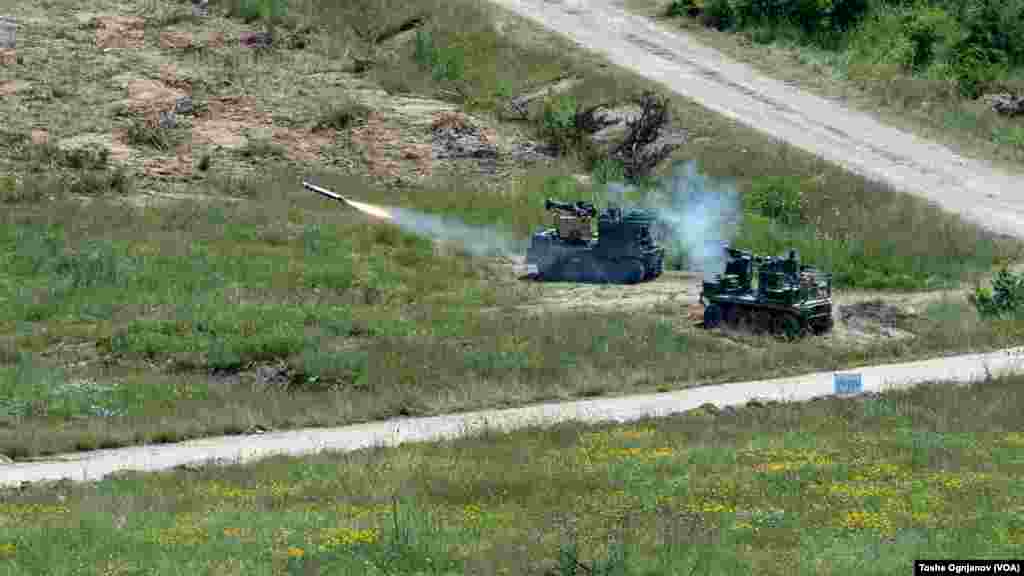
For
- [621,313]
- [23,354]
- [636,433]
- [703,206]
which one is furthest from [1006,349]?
[23,354]

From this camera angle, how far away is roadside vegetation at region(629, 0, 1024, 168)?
54031mm

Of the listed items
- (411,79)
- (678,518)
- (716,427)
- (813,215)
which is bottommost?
(411,79)

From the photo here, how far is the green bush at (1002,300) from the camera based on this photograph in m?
36.3

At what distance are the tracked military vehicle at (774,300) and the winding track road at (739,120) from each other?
13.3ft

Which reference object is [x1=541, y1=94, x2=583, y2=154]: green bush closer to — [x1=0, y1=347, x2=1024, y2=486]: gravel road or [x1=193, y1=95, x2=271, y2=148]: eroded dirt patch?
[x1=193, y1=95, x2=271, y2=148]: eroded dirt patch

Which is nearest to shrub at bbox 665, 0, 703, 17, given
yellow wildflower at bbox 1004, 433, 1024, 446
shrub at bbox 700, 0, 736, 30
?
shrub at bbox 700, 0, 736, 30

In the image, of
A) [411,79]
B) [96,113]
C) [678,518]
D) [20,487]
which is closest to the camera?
[678,518]

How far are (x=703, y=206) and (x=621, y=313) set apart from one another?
9429mm

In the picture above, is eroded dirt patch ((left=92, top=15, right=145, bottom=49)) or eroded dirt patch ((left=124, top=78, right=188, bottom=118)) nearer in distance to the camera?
eroded dirt patch ((left=124, top=78, right=188, bottom=118))

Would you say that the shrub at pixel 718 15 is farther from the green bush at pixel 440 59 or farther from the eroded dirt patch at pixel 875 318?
the eroded dirt patch at pixel 875 318

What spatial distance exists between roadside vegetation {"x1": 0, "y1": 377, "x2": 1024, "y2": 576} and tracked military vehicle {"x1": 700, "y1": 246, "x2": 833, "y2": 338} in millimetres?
9728

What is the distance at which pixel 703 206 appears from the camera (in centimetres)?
4684

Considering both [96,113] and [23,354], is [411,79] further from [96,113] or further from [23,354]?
[23,354]

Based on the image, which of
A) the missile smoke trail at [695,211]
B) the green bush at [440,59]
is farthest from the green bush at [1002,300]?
the green bush at [440,59]
